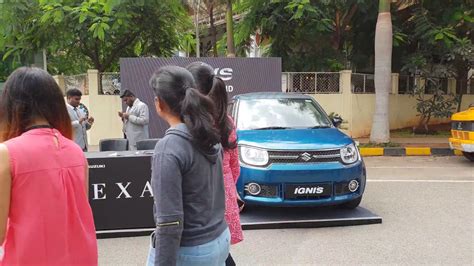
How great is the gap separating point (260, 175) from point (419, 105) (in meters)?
10.3

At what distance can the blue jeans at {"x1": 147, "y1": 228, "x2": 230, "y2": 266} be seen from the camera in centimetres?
206

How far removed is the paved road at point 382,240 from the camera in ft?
14.7

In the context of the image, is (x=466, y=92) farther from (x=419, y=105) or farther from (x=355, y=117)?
(x=355, y=117)

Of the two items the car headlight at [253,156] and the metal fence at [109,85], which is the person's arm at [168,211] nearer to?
the car headlight at [253,156]

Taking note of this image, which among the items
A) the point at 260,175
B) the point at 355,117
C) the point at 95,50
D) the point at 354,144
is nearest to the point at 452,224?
the point at 354,144

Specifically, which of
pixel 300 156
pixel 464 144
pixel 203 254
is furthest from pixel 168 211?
pixel 464 144

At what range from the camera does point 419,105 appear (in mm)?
14141

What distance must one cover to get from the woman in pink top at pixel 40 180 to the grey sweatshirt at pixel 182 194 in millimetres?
315

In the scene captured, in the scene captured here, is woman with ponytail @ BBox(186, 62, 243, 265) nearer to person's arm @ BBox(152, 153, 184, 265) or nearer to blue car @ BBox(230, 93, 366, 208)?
person's arm @ BBox(152, 153, 184, 265)

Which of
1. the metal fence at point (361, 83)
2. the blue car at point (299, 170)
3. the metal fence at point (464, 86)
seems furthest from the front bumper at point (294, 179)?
the metal fence at point (464, 86)

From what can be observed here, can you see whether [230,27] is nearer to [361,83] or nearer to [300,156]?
[361,83]

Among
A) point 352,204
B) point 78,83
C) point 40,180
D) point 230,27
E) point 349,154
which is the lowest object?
point 352,204

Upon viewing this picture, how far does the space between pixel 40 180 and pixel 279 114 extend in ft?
16.5

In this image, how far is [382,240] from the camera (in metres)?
4.98
